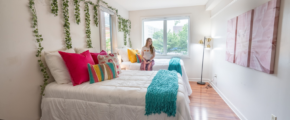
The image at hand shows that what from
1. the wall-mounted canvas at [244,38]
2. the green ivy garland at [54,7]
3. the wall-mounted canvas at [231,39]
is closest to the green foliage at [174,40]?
the wall-mounted canvas at [231,39]

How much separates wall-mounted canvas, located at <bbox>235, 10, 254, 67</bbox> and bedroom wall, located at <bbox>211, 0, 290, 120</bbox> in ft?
0.35

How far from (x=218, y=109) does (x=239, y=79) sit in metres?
0.65

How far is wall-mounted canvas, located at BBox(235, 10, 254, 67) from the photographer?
6.33 feet

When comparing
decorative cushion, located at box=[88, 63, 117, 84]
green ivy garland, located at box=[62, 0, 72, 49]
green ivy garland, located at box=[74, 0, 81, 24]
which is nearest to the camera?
decorative cushion, located at box=[88, 63, 117, 84]

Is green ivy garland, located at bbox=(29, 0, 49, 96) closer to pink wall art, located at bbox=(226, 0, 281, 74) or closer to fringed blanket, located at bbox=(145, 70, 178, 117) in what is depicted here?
fringed blanket, located at bbox=(145, 70, 178, 117)

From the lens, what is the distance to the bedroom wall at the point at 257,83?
1.34 m

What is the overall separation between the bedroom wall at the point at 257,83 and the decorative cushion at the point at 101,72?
1.97 m

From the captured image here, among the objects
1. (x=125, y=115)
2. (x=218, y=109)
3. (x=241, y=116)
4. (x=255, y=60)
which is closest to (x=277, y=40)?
(x=255, y=60)

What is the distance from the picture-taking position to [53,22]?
1.95 meters

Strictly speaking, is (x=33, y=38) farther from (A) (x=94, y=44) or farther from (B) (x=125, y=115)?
(B) (x=125, y=115)

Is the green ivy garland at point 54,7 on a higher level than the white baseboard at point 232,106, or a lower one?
higher

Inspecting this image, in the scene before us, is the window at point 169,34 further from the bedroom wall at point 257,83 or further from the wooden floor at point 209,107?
the wooden floor at point 209,107

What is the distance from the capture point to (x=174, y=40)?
15.0 ft

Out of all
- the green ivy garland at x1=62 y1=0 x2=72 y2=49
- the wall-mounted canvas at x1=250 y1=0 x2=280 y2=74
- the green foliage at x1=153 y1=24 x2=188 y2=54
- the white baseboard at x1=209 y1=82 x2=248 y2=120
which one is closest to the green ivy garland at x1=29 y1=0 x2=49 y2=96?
the green ivy garland at x1=62 y1=0 x2=72 y2=49
